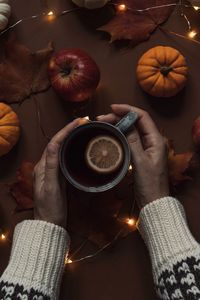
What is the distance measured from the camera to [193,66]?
38.7 inches

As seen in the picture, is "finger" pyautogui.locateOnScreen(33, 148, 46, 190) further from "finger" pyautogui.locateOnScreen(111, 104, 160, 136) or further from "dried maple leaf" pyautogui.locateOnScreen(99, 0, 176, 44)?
"dried maple leaf" pyautogui.locateOnScreen(99, 0, 176, 44)

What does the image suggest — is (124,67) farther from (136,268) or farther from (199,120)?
(136,268)

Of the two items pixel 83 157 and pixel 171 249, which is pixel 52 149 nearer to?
pixel 83 157

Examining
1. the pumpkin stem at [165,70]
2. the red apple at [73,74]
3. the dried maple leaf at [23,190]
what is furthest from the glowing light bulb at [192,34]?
the dried maple leaf at [23,190]

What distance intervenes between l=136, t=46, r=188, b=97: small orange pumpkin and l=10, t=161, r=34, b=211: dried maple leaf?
33 cm

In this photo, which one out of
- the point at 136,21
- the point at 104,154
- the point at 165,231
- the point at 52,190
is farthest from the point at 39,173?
the point at 136,21

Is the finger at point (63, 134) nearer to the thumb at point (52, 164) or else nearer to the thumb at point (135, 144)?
the thumb at point (52, 164)

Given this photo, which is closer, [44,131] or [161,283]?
[161,283]

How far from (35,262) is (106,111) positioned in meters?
0.37

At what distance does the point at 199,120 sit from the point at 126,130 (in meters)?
0.19

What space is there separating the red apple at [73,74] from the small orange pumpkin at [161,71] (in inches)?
4.2

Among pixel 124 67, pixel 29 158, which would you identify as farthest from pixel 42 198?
pixel 124 67

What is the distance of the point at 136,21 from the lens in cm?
99

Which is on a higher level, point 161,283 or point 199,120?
point 199,120
